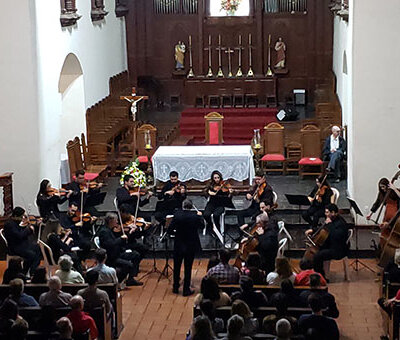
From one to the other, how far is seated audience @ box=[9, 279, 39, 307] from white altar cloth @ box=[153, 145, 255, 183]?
745 cm

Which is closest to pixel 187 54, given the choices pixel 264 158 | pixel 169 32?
pixel 169 32

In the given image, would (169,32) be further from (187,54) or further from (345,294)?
(345,294)

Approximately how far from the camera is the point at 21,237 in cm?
1425

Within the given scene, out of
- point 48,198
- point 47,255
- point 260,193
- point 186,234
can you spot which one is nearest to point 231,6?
point 260,193

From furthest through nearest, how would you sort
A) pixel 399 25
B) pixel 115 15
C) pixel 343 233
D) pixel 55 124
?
pixel 115 15, pixel 55 124, pixel 399 25, pixel 343 233

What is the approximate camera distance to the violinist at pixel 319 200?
15758 millimetres

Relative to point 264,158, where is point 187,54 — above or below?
above

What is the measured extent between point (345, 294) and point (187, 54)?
48.8ft

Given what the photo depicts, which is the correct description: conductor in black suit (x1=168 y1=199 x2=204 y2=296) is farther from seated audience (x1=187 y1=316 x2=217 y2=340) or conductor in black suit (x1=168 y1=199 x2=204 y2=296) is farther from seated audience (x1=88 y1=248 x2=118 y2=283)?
seated audience (x1=187 y1=316 x2=217 y2=340)

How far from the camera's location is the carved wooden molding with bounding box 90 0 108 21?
22828mm

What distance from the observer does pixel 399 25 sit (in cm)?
1695

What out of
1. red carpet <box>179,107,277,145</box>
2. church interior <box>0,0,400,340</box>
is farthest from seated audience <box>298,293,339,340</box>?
red carpet <box>179,107,277,145</box>

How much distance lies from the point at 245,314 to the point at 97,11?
46.7ft

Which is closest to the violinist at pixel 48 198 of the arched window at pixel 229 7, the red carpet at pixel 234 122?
the red carpet at pixel 234 122
